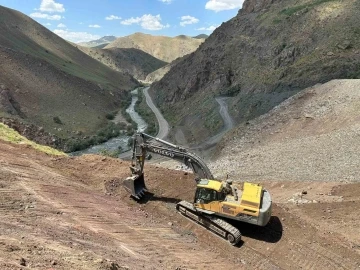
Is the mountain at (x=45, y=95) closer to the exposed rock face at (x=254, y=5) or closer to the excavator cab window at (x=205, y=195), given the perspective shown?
the excavator cab window at (x=205, y=195)

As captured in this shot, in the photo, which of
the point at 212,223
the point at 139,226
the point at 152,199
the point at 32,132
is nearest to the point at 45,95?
the point at 32,132

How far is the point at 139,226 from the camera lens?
14.6 meters

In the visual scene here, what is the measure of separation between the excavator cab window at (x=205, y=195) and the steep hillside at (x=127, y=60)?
155652 millimetres

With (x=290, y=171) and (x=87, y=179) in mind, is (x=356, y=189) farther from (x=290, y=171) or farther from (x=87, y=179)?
(x=87, y=179)

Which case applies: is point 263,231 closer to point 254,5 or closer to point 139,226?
point 139,226

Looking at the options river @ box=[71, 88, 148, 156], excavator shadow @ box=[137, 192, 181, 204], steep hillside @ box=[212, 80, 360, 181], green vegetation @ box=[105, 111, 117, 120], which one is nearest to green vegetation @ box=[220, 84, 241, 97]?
river @ box=[71, 88, 148, 156]

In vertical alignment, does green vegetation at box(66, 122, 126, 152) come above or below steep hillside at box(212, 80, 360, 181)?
below

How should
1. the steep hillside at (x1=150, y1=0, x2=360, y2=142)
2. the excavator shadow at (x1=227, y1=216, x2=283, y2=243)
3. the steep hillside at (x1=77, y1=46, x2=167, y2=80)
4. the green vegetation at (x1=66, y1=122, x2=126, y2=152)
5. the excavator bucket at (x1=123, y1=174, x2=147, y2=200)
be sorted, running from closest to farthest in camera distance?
the excavator shadow at (x1=227, y1=216, x2=283, y2=243) < the excavator bucket at (x1=123, y1=174, x2=147, y2=200) < the green vegetation at (x1=66, y1=122, x2=126, y2=152) < the steep hillside at (x1=150, y1=0, x2=360, y2=142) < the steep hillside at (x1=77, y1=46, x2=167, y2=80)

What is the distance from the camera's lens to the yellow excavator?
1379 centimetres

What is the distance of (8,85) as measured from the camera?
5056 cm

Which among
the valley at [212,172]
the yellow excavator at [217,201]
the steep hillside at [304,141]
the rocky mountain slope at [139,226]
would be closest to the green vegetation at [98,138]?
the valley at [212,172]

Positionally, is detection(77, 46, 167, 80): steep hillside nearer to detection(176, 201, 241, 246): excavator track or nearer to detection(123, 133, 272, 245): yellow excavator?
detection(123, 133, 272, 245): yellow excavator

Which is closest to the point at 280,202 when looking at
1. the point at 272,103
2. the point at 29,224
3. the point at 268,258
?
the point at 268,258

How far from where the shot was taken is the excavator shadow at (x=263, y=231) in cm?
1452
